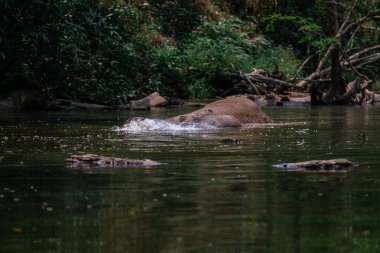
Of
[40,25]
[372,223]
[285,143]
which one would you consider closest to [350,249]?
[372,223]

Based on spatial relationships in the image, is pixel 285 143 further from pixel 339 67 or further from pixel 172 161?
pixel 339 67

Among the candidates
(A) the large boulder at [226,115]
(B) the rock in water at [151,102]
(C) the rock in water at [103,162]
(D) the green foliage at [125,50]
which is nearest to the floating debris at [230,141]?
(C) the rock in water at [103,162]

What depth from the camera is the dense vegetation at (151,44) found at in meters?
22.5

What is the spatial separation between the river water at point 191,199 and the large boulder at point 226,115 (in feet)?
12.7

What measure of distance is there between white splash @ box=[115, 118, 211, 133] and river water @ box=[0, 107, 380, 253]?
298 cm

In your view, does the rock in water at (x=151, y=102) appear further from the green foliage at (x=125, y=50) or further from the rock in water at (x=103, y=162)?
the rock in water at (x=103, y=162)

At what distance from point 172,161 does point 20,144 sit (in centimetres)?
335

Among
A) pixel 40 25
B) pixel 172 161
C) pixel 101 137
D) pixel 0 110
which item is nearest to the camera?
pixel 172 161

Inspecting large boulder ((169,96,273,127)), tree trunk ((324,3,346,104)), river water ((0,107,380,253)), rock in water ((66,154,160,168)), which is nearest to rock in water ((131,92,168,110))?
tree trunk ((324,3,346,104))

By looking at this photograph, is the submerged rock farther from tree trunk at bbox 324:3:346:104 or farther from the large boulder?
tree trunk at bbox 324:3:346:104

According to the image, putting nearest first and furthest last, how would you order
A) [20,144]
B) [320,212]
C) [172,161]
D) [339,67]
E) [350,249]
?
[350,249] → [320,212] → [172,161] → [20,144] → [339,67]

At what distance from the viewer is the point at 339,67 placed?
29688 mm

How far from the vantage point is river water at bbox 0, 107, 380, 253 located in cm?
533

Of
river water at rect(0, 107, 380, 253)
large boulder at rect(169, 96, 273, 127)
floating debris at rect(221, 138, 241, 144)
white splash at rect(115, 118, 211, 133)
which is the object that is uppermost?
large boulder at rect(169, 96, 273, 127)
